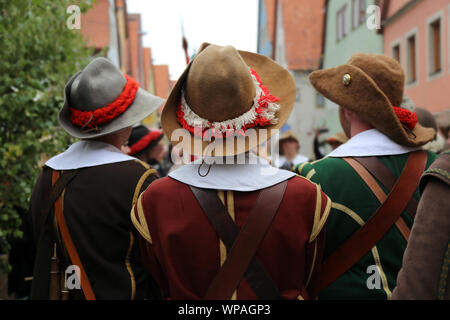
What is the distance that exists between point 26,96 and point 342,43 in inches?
837

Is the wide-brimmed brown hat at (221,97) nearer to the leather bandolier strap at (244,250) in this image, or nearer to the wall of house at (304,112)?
the leather bandolier strap at (244,250)

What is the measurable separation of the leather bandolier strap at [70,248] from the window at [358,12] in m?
19.8

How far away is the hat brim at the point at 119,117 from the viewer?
10.5 ft

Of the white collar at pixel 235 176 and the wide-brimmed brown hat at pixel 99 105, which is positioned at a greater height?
the wide-brimmed brown hat at pixel 99 105

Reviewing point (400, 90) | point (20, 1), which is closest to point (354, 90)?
point (400, 90)

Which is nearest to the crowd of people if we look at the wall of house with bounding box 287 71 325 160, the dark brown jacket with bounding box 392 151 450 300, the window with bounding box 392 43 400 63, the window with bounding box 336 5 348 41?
the dark brown jacket with bounding box 392 151 450 300

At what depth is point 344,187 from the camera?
291 centimetres

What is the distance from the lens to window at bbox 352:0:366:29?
21255mm

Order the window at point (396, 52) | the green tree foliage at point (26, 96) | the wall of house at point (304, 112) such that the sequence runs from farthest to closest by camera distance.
A: the wall of house at point (304, 112) → the window at point (396, 52) → the green tree foliage at point (26, 96)

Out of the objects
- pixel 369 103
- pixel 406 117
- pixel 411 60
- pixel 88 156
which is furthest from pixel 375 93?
pixel 411 60

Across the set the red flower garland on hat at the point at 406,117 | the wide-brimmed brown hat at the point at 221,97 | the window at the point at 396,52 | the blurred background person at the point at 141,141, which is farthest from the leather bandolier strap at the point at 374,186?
the window at the point at 396,52

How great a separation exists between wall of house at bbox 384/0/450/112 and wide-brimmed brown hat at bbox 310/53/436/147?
13040 mm
